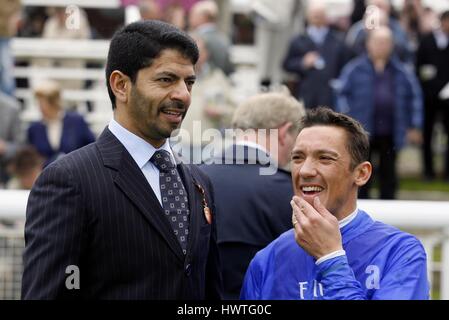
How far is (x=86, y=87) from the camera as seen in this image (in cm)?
1229

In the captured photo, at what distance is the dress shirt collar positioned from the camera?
3.73 metres

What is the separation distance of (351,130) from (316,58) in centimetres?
783

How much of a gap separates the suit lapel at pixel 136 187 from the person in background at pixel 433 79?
9732mm

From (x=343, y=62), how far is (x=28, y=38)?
358 centimetres

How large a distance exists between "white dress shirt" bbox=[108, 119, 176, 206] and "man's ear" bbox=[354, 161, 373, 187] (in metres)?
0.71

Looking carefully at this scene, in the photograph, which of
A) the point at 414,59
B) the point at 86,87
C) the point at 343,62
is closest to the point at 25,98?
the point at 86,87

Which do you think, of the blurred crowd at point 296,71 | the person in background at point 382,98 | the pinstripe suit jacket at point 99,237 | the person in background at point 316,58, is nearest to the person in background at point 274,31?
the blurred crowd at point 296,71

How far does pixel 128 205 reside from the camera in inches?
142

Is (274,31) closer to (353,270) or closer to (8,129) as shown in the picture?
(8,129)

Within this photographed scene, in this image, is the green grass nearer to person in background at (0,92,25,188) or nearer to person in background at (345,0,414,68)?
person in background at (345,0,414,68)

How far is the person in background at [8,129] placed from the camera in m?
9.62

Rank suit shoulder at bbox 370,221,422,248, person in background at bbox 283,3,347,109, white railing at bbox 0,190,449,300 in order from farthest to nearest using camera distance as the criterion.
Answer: person in background at bbox 283,3,347,109, white railing at bbox 0,190,449,300, suit shoulder at bbox 370,221,422,248

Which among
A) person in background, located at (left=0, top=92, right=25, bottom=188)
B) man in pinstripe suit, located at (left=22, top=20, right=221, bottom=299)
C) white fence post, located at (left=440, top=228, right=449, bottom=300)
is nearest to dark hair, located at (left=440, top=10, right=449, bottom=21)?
person in background, located at (left=0, top=92, right=25, bottom=188)

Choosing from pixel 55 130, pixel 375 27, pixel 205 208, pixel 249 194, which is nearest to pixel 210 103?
pixel 55 130
